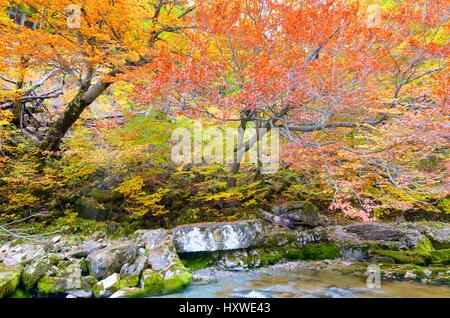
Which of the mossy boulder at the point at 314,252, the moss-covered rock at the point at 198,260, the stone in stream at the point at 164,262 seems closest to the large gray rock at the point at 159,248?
the stone in stream at the point at 164,262

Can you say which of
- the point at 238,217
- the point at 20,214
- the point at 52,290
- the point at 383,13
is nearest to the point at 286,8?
the point at 383,13

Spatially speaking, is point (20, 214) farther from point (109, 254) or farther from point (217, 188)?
point (217, 188)

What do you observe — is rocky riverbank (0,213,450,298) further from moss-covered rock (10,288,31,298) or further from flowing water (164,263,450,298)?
flowing water (164,263,450,298)

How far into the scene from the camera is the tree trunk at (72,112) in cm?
852

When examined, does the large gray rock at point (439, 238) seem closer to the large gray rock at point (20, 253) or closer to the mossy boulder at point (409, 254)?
the mossy boulder at point (409, 254)

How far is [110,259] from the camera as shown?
18.4 ft

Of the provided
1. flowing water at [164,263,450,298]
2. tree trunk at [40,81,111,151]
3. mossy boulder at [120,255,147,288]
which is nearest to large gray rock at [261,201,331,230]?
flowing water at [164,263,450,298]

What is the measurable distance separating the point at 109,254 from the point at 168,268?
1.22 meters

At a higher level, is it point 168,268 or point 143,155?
point 143,155

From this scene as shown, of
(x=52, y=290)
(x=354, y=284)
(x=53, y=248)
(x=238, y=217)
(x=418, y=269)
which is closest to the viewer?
(x=52, y=290)

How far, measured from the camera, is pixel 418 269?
19.4 ft

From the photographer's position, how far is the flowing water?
493 centimetres

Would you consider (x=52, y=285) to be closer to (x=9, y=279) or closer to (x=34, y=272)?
(x=34, y=272)

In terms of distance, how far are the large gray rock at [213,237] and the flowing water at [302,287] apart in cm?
64
